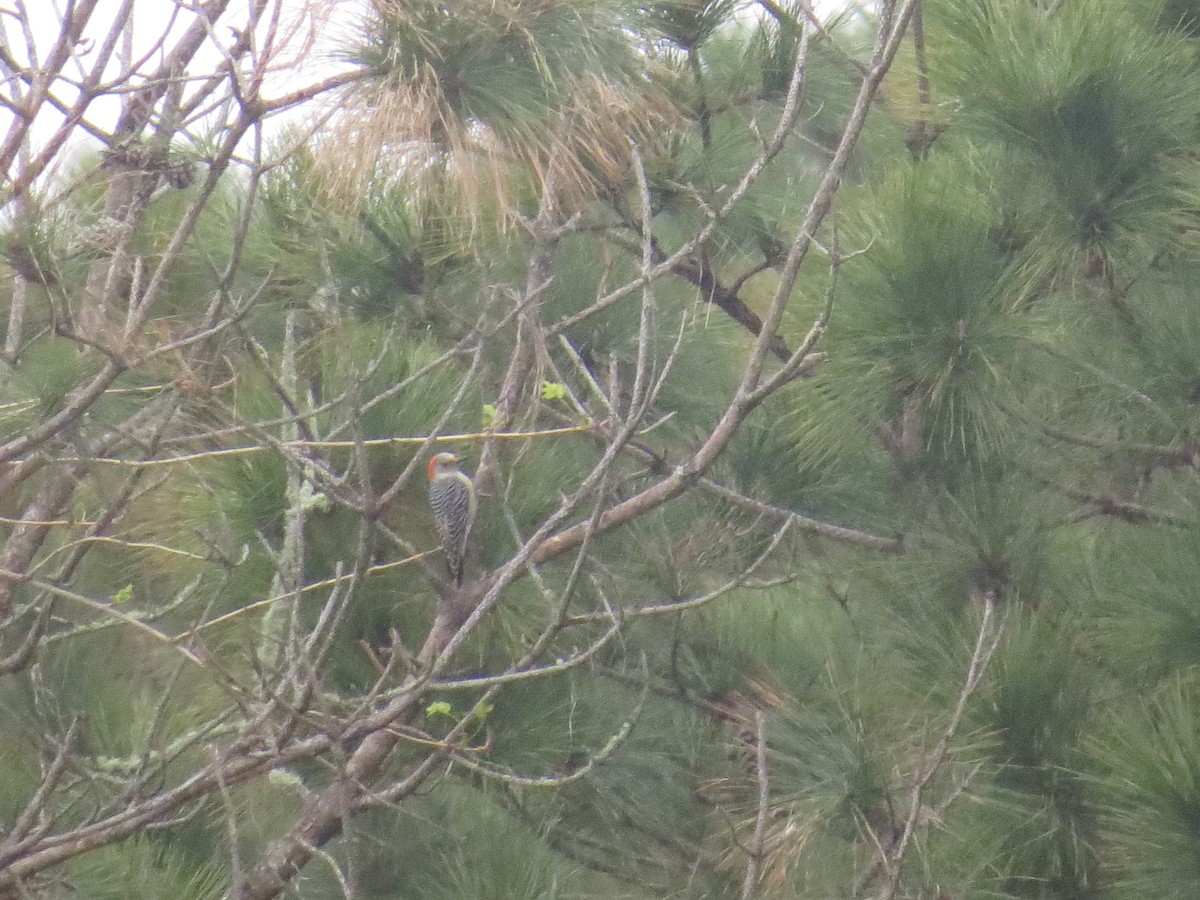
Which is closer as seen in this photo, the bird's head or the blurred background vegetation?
the blurred background vegetation

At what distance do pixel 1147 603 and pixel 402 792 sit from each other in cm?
85

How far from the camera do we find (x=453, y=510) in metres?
1.87

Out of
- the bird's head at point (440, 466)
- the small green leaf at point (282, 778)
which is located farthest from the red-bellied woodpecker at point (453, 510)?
the small green leaf at point (282, 778)

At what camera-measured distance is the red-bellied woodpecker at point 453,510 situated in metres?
1.86

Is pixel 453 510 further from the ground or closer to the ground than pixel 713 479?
further from the ground

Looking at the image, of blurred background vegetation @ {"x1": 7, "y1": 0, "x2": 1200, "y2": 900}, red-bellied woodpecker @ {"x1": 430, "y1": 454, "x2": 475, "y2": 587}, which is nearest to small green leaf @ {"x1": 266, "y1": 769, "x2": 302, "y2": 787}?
blurred background vegetation @ {"x1": 7, "y1": 0, "x2": 1200, "y2": 900}

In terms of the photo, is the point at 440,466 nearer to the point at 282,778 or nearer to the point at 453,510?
the point at 453,510

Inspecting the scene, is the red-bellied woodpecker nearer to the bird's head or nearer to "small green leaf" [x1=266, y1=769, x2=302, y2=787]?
the bird's head

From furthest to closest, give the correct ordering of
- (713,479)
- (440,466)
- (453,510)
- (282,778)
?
(713,479) < (440,466) < (453,510) < (282,778)

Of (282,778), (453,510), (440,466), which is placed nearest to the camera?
(282,778)

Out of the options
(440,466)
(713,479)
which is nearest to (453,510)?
(440,466)

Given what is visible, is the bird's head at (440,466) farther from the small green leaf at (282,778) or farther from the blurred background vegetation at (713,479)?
the small green leaf at (282,778)

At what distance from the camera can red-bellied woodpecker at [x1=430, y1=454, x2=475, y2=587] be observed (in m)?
1.86

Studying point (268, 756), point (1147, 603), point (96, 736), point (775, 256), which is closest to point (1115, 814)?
point (1147, 603)
